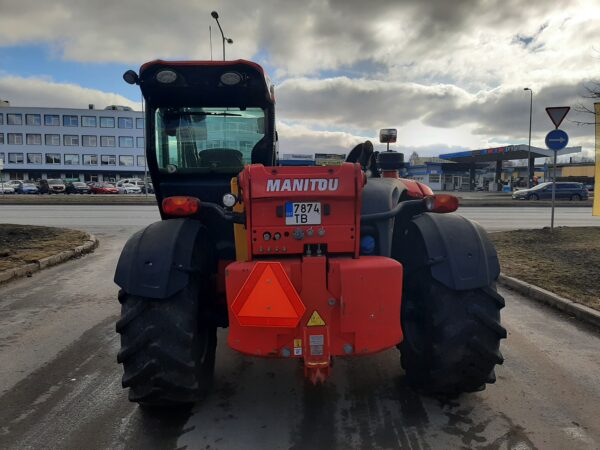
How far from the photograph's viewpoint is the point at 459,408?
3.31m

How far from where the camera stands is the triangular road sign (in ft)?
34.0

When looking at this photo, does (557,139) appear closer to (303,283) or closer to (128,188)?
(303,283)

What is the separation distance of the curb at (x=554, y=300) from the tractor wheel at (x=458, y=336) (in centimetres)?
283

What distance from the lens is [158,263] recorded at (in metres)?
2.99

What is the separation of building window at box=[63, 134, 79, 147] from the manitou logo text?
82.1 m

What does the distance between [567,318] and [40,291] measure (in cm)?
736

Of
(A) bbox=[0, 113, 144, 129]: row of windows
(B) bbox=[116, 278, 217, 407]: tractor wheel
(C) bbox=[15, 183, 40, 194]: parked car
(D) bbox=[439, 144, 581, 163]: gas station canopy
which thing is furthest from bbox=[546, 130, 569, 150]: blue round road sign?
(A) bbox=[0, 113, 144, 129]: row of windows

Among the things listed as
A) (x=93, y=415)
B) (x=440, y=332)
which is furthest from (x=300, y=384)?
(x=93, y=415)

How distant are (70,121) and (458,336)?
274ft

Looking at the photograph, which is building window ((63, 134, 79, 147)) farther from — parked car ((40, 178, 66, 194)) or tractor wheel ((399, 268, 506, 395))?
tractor wheel ((399, 268, 506, 395))

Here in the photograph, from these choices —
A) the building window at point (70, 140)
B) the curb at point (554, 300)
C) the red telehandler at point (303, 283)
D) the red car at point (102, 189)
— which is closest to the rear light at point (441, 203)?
the red telehandler at point (303, 283)

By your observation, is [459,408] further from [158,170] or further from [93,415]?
[158,170]

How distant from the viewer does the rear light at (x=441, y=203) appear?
10.9 feet

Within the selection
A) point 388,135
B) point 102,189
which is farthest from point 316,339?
point 102,189
